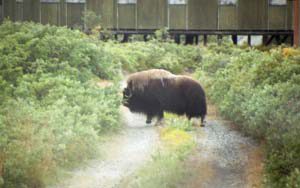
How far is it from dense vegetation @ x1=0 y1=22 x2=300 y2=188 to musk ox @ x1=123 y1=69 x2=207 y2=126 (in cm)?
35

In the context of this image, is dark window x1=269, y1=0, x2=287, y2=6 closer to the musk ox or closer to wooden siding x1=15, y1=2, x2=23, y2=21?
wooden siding x1=15, y1=2, x2=23, y2=21

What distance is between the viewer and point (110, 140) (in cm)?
1109

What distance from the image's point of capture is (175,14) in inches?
1029

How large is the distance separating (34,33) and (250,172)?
6.47 meters

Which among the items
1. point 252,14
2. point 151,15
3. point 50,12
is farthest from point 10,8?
point 252,14

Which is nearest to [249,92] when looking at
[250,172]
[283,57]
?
[283,57]

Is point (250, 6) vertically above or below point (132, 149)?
above

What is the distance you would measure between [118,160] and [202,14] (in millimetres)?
17008

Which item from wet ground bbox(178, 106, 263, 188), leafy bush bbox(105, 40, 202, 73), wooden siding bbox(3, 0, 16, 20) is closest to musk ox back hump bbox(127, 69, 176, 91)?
wet ground bbox(178, 106, 263, 188)

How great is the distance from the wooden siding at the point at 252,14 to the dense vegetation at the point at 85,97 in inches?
375

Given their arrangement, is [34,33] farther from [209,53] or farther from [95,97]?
[209,53]

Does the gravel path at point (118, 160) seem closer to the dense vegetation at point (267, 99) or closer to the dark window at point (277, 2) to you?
the dense vegetation at point (267, 99)

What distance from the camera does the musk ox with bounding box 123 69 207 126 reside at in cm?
1238

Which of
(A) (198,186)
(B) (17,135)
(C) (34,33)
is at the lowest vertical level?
(A) (198,186)
